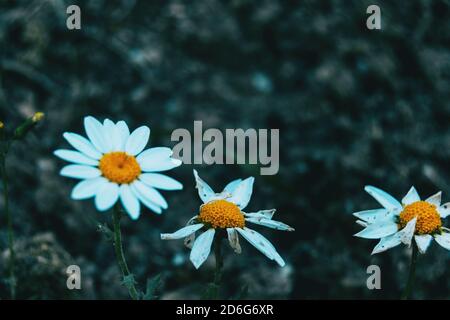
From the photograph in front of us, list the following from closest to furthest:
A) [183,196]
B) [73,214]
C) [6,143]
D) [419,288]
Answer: [6,143] → [419,288] → [73,214] → [183,196]

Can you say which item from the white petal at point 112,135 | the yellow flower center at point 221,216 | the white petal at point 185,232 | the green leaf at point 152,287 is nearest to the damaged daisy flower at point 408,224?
the yellow flower center at point 221,216

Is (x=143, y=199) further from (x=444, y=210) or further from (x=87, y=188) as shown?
(x=444, y=210)

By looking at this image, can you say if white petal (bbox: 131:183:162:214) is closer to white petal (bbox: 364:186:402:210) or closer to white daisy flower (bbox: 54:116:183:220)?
white daisy flower (bbox: 54:116:183:220)

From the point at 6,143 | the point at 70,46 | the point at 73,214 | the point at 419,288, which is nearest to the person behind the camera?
the point at 6,143

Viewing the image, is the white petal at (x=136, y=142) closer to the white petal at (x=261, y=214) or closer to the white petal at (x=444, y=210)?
the white petal at (x=261, y=214)

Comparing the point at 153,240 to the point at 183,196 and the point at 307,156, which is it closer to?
the point at 183,196
